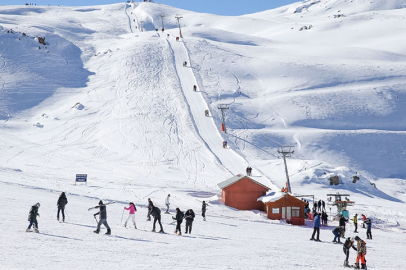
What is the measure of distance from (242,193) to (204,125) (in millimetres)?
22461

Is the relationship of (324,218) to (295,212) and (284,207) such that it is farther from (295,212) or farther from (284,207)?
(284,207)

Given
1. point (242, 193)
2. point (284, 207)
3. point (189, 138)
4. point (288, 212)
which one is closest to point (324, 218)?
point (288, 212)

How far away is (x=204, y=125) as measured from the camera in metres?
55.6

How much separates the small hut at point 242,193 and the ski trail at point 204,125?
5.82 meters

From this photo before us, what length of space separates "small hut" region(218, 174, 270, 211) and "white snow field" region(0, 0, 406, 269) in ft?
4.73

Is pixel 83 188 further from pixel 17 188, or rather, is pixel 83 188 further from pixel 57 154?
pixel 57 154

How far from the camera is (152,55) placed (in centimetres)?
8419

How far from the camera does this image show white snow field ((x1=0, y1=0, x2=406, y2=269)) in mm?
16844

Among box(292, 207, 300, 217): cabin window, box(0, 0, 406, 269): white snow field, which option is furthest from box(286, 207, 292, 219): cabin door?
box(0, 0, 406, 269): white snow field

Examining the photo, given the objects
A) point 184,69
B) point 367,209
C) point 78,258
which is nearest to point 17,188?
point 78,258

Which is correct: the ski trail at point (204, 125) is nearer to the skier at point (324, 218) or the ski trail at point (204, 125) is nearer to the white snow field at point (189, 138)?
the white snow field at point (189, 138)

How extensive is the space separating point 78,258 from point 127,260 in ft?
4.43

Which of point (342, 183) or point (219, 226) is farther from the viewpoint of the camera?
point (342, 183)

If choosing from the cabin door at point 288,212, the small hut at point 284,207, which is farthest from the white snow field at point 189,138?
the cabin door at point 288,212
